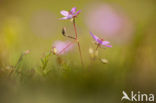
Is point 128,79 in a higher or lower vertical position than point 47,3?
lower

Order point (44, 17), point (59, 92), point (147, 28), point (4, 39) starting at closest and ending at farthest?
point (59, 92) < point (147, 28) < point (4, 39) < point (44, 17)

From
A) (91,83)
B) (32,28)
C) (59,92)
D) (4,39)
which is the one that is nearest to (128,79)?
(91,83)

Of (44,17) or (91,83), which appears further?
(44,17)

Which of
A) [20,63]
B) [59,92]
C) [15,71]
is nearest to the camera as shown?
[59,92]

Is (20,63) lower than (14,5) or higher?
lower

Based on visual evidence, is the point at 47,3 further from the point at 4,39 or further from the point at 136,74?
the point at 136,74

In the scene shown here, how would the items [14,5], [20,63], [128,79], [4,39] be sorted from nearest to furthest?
1. [128,79]
2. [20,63]
3. [4,39]
4. [14,5]

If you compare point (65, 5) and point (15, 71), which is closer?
point (15, 71)

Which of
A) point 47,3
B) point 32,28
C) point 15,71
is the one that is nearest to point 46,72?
point 15,71

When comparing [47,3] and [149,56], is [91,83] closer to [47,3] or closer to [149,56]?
[149,56]
